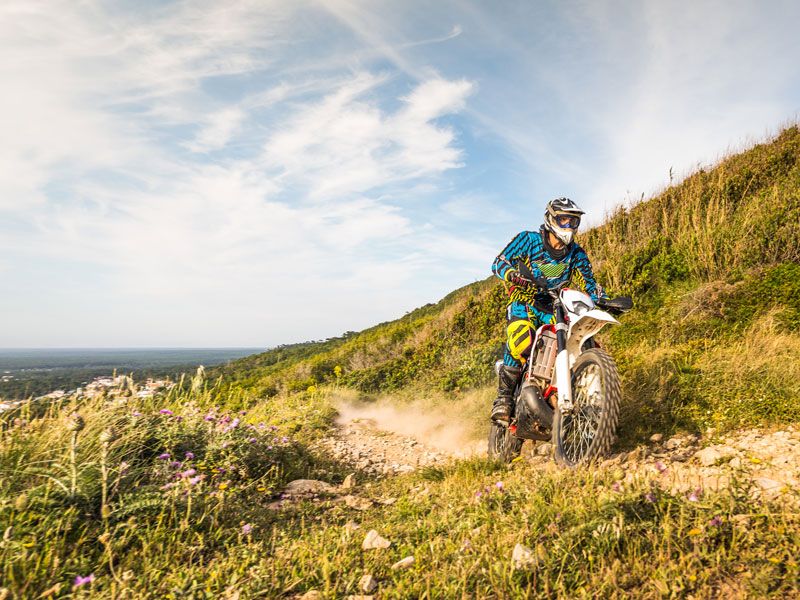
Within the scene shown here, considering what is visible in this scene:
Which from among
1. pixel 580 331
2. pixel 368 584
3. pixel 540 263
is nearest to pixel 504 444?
pixel 580 331

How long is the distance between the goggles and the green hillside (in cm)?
217

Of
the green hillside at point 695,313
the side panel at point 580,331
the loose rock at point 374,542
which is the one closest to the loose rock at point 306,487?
Result: the loose rock at point 374,542

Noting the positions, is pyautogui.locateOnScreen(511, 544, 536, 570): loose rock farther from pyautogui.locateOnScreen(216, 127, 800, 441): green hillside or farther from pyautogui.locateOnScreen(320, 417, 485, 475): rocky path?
pyautogui.locateOnScreen(320, 417, 485, 475): rocky path

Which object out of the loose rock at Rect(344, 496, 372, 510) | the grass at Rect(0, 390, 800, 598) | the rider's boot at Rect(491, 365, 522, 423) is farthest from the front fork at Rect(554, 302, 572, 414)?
the loose rock at Rect(344, 496, 372, 510)

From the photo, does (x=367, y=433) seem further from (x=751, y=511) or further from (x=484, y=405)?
(x=751, y=511)

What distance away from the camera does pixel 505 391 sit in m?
5.00

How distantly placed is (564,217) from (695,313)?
359 centimetres

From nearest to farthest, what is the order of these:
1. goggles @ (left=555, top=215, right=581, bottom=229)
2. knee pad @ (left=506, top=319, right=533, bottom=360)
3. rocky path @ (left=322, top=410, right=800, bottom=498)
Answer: rocky path @ (left=322, top=410, right=800, bottom=498) < goggles @ (left=555, top=215, right=581, bottom=229) < knee pad @ (left=506, top=319, right=533, bottom=360)

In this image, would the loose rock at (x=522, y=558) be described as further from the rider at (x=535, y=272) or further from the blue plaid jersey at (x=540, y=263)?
the blue plaid jersey at (x=540, y=263)

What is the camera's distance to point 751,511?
2385 mm

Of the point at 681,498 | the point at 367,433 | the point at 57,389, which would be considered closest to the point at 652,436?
the point at 681,498

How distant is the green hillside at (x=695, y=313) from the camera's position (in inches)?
187

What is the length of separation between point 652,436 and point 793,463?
127cm

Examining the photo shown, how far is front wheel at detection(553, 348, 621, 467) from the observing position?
343 centimetres
